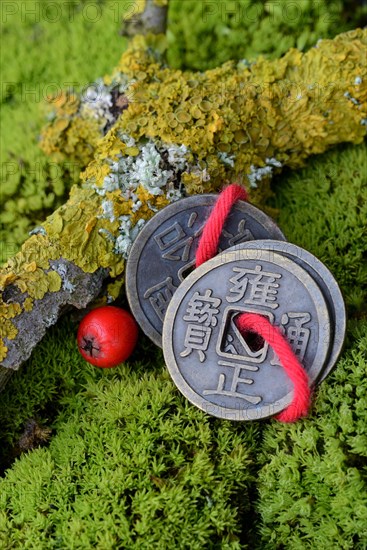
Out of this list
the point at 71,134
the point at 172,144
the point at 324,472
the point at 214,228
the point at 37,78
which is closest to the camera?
the point at 324,472

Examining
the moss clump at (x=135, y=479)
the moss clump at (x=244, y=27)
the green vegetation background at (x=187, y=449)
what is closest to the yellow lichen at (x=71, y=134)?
the green vegetation background at (x=187, y=449)

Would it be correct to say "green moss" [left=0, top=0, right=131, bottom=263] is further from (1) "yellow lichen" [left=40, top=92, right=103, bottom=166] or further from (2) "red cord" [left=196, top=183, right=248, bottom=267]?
(2) "red cord" [left=196, top=183, right=248, bottom=267]

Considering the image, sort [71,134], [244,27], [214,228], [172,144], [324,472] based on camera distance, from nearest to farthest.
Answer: [324,472]
[214,228]
[172,144]
[71,134]
[244,27]

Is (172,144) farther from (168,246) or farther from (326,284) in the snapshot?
(326,284)

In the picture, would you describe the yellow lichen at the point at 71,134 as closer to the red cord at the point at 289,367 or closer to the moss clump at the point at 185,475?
the moss clump at the point at 185,475

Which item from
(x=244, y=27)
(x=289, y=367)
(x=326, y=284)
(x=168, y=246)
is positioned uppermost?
(x=244, y=27)

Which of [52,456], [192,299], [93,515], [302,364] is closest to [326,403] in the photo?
[302,364]

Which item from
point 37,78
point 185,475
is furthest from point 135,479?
point 37,78
